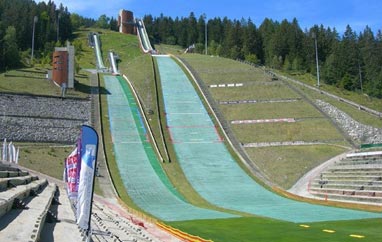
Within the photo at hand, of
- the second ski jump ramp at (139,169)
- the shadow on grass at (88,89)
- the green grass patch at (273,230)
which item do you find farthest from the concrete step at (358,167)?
the shadow on grass at (88,89)

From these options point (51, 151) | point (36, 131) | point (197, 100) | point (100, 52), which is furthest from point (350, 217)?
point (100, 52)

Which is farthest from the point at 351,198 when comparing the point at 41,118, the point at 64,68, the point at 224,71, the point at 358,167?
the point at 224,71

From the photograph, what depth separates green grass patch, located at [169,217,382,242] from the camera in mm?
14000

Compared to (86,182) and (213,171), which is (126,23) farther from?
(86,182)

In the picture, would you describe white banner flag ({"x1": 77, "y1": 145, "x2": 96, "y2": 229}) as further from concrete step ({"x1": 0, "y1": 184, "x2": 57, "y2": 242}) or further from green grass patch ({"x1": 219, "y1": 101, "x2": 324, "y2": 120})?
green grass patch ({"x1": 219, "y1": 101, "x2": 324, "y2": 120})

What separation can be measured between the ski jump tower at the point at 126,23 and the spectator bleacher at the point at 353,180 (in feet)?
328

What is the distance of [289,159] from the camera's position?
1307 inches

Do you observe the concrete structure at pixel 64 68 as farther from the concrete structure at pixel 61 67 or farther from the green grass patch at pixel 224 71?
the green grass patch at pixel 224 71

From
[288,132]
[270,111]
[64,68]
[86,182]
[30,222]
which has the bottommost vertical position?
[288,132]

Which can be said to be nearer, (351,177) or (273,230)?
(273,230)

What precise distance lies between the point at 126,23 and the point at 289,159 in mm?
98405

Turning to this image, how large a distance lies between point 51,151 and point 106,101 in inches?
557

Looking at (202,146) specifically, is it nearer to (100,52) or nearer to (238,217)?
(238,217)

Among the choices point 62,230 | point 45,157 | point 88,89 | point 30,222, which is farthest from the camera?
point 88,89
